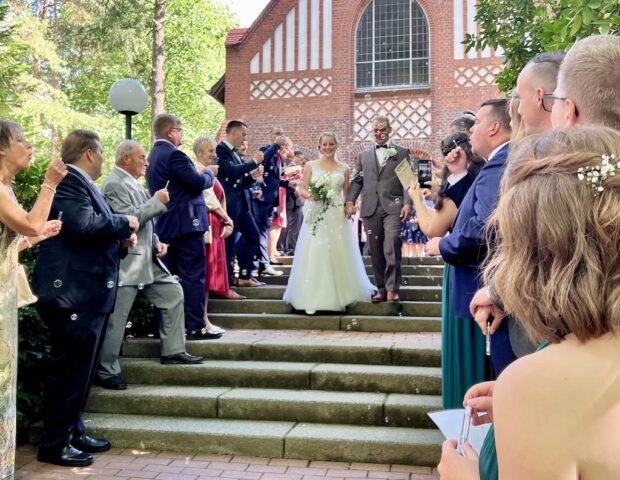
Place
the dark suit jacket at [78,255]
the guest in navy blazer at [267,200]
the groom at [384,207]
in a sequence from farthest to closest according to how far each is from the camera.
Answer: the guest in navy blazer at [267,200], the groom at [384,207], the dark suit jacket at [78,255]

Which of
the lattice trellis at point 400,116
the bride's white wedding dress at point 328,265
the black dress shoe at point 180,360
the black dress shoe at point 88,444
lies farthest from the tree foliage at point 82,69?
the lattice trellis at point 400,116

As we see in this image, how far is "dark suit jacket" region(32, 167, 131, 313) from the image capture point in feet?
13.0

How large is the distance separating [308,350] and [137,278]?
162 centimetres

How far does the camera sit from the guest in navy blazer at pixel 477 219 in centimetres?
288

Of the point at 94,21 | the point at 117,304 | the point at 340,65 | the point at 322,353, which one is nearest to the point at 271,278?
the point at 322,353

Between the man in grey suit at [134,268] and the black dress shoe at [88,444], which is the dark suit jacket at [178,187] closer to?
the man in grey suit at [134,268]

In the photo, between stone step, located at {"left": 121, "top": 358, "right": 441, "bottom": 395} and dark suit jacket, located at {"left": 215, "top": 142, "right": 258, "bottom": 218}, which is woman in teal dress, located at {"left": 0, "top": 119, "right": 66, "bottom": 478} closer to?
stone step, located at {"left": 121, "top": 358, "right": 441, "bottom": 395}

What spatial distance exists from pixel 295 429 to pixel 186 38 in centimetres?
2725

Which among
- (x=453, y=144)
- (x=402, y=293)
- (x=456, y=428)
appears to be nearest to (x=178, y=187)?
(x=453, y=144)

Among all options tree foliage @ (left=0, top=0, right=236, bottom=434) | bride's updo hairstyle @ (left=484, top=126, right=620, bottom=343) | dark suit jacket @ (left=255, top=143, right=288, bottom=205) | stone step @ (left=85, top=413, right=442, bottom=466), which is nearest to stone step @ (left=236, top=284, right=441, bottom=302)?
dark suit jacket @ (left=255, top=143, right=288, bottom=205)

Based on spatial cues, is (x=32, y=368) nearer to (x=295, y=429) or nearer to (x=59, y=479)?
(x=59, y=479)

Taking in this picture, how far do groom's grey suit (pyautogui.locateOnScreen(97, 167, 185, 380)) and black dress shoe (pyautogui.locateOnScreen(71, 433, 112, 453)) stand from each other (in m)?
0.77

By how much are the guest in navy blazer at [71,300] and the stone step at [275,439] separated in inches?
18.5

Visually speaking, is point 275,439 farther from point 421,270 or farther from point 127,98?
point 127,98
